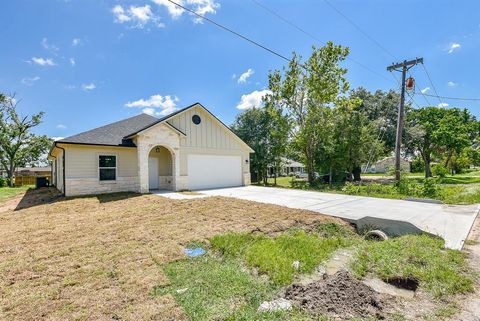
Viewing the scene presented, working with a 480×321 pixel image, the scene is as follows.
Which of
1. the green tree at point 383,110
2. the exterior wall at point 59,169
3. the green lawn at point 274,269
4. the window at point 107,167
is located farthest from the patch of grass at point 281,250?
the green tree at point 383,110

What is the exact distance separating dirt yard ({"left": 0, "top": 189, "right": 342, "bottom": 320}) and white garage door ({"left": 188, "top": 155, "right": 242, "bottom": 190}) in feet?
17.3

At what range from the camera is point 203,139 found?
1510 cm

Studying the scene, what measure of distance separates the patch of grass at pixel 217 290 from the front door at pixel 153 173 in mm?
11356

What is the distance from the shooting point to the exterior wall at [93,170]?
11469 millimetres

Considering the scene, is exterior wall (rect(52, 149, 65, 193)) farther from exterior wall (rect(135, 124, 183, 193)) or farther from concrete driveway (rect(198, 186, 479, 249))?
concrete driveway (rect(198, 186, 479, 249))

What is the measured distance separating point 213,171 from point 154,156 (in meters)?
3.80

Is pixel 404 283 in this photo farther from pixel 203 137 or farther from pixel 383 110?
pixel 383 110

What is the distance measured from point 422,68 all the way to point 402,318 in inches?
581

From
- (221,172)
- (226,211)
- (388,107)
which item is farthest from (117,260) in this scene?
(388,107)

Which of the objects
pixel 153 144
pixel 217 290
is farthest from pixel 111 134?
pixel 217 290

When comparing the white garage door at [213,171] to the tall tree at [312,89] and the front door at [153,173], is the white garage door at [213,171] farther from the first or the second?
the tall tree at [312,89]

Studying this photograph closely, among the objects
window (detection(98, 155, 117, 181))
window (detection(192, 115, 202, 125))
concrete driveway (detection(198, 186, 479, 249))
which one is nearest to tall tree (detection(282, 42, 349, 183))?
window (detection(192, 115, 202, 125))

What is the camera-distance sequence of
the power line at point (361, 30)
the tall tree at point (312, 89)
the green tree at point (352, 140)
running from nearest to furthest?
the power line at point (361, 30) < the tall tree at point (312, 89) < the green tree at point (352, 140)

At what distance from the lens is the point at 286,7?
8.00 m
